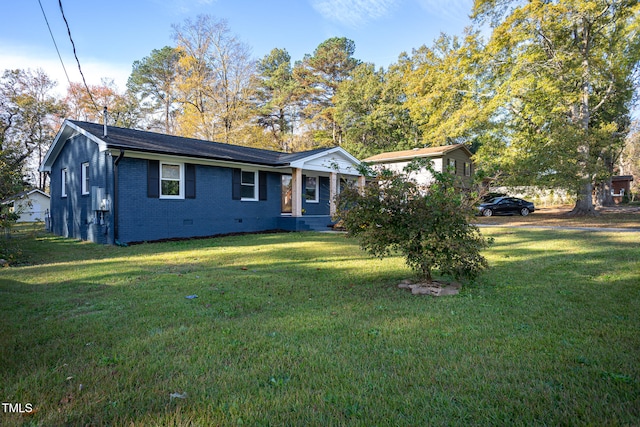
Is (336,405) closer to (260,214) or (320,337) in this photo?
(320,337)

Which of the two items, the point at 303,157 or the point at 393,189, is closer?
the point at 393,189

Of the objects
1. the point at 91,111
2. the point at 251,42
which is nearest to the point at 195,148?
the point at 251,42

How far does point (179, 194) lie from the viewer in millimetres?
12922

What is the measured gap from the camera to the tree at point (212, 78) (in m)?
25.1

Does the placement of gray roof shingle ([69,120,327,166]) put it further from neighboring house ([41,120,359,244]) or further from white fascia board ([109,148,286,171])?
white fascia board ([109,148,286,171])

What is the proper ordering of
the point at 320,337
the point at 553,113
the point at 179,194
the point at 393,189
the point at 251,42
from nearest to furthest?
the point at 320,337 < the point at 393,189 < the point at 179,194 < the point at 553,113 < the point at 251,42

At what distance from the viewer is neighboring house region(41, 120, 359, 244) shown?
458 inches

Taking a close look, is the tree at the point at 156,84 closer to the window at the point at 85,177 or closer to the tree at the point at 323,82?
the tree at the point at 323,82

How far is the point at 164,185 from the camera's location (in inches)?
496

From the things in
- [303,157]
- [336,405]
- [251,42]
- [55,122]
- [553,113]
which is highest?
[251,42]

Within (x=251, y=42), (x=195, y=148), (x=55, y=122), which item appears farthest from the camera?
(x=55, y=122)

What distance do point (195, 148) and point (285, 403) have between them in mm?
13259

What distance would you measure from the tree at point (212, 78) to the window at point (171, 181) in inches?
542

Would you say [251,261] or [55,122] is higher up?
[55,122]
